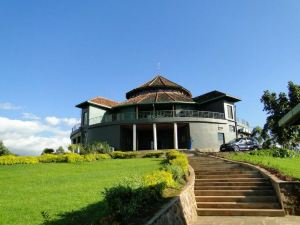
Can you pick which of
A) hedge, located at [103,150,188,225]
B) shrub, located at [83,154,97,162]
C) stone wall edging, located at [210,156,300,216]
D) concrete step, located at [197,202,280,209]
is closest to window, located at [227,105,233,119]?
shrub, located at [83,154,97,162]

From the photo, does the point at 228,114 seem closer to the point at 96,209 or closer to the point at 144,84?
the point at 144,84

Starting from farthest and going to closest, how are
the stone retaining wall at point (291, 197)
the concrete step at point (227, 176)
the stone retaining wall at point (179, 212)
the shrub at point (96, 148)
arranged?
the shrub at point (96, 148) < the concrete step at point (227, 176) < the stone retaining wall at point (291, 197) < the stone retaining wall at point (179, 212)

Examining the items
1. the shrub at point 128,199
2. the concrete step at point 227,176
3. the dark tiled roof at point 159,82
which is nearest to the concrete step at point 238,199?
the concrete step at point 227,176

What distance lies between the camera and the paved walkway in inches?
433

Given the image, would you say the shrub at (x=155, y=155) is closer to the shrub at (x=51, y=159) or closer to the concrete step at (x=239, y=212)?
the shrub at (x=51, y=159)

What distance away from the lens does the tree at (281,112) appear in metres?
35.7

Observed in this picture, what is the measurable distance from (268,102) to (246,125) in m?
10.6

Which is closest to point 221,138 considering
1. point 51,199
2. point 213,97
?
point 213,97

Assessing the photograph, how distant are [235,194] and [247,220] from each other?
8.29 feet

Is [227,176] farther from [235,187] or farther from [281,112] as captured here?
[281,112]

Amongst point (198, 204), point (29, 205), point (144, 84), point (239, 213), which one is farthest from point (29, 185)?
point (144, 84)

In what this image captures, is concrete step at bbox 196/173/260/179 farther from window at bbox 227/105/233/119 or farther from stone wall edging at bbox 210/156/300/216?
window at bbox 227/105/233/119

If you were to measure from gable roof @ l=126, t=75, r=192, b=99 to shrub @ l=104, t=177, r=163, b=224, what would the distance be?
37.5 metres

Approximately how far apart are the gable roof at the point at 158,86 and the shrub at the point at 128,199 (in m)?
37.5
